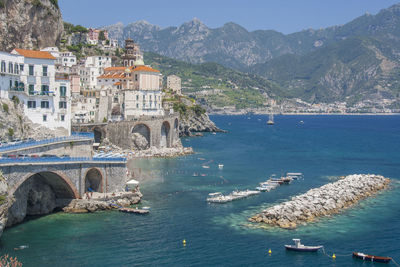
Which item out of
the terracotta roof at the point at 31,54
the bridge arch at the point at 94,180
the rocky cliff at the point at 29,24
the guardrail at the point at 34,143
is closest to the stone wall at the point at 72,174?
the bridge arch at the point at 94,180

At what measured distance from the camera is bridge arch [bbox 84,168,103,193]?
64250 mm

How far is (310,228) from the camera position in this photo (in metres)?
55.8

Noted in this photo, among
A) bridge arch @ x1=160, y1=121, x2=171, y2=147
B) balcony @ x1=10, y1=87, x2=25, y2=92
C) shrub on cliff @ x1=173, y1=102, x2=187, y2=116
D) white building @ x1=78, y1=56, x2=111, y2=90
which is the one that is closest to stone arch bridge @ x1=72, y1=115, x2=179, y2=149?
bridge arch @ x1=160, y1=121, x2=171, y2=147

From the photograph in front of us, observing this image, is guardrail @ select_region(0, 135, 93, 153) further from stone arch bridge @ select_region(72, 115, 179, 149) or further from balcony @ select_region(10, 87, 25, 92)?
stone arch bridge @ select_region(72, 115, 179, 149)

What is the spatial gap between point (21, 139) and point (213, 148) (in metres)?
75.1

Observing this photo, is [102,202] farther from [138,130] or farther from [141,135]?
[138,130]

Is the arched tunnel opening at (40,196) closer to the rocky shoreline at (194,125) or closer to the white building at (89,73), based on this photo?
the white building at (89,73)

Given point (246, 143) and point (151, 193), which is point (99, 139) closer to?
point (151, 193)

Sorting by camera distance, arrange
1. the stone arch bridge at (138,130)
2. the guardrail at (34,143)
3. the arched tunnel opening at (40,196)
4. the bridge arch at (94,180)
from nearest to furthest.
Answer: the arched tunnel opening at (40,196) → the guardrail at (34,143) → the bridge arch at (94,180) → the stone arch bridge at (138,130)

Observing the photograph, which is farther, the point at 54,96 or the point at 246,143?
the point at 246,143

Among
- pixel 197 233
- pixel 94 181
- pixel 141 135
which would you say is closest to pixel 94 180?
pixel 94 181

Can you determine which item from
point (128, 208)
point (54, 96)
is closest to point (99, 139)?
point (54, 96)

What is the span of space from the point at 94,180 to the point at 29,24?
61357 millimetres

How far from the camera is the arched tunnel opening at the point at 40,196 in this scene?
177 ft
